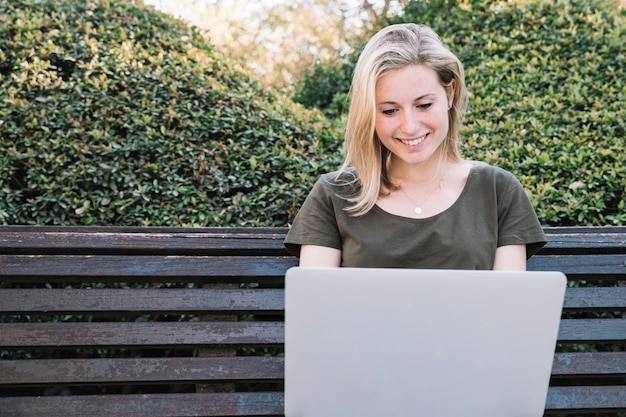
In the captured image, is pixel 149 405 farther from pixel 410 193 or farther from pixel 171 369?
pixel 410 193

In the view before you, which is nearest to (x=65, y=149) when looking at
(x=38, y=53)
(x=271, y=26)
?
(x=38, y=53)

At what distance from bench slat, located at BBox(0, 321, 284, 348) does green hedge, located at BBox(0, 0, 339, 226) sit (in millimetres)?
524

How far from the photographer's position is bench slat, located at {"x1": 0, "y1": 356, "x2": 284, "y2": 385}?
192cm

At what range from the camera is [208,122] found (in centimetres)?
267

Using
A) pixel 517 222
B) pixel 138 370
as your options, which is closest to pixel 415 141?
pixel 517 222

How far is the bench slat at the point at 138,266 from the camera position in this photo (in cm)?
198

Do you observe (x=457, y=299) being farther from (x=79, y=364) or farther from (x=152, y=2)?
(x=152, y=2)

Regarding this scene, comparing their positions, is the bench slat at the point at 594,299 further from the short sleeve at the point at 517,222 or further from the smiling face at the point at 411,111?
the smiling face at the point at 411,111

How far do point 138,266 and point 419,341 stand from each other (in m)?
1.07

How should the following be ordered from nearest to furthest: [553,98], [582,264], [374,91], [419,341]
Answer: [419,341] < [374,91] < [582,264] < [553,98]

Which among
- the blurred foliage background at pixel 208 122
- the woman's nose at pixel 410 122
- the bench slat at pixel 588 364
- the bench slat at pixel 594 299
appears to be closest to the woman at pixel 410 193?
the woman's nose at pixel 410 122

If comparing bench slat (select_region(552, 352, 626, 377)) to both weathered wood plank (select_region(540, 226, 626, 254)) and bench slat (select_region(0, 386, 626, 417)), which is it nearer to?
bench slat (select_region(0, 386, 626, 417))

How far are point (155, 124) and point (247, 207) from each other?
55 centimetres

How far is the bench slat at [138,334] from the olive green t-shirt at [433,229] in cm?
29
